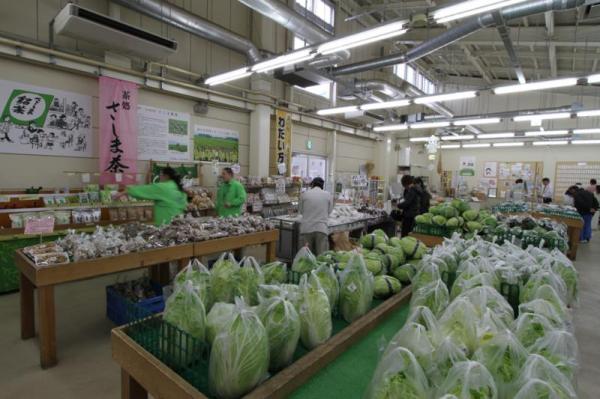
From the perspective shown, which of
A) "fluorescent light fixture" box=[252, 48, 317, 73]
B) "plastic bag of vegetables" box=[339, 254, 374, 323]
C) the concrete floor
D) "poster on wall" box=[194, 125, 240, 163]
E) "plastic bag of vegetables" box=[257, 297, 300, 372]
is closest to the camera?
"plastic bag of vegetables" box=[257, 297, 300, 372]

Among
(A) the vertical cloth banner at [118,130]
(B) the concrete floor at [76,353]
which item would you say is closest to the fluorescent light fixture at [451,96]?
(B) the concrete floor at [76,353]

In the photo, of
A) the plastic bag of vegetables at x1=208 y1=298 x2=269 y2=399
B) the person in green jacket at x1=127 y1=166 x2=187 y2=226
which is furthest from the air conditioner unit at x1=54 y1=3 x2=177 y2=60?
the plastic bag of vegetables at x1=208 y1=298 x2=269 y2=399

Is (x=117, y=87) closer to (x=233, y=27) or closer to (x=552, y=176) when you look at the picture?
(x=233, y=27)

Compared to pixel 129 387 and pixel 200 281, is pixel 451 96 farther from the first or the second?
pixel 129 387

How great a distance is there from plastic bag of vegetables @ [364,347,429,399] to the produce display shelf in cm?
28

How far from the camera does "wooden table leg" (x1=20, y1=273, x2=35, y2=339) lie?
123 inches

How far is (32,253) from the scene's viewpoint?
278cm

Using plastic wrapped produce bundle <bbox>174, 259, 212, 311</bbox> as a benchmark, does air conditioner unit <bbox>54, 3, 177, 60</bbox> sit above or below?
above

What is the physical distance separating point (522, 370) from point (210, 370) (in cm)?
80

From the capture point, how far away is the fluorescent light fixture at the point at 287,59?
465 centimetres

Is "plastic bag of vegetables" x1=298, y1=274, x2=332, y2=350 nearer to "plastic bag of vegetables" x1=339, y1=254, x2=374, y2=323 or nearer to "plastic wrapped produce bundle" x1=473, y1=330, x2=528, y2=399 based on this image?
"plastic bag of vegetables" x1=339, y1=254, x2=374, y2=323

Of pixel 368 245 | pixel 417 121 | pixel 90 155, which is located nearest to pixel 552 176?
pixel 417 121

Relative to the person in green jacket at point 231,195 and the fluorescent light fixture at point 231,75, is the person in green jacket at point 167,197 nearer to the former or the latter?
the person in green jacket at point 231,195

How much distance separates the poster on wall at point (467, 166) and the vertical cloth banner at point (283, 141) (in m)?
11.8
